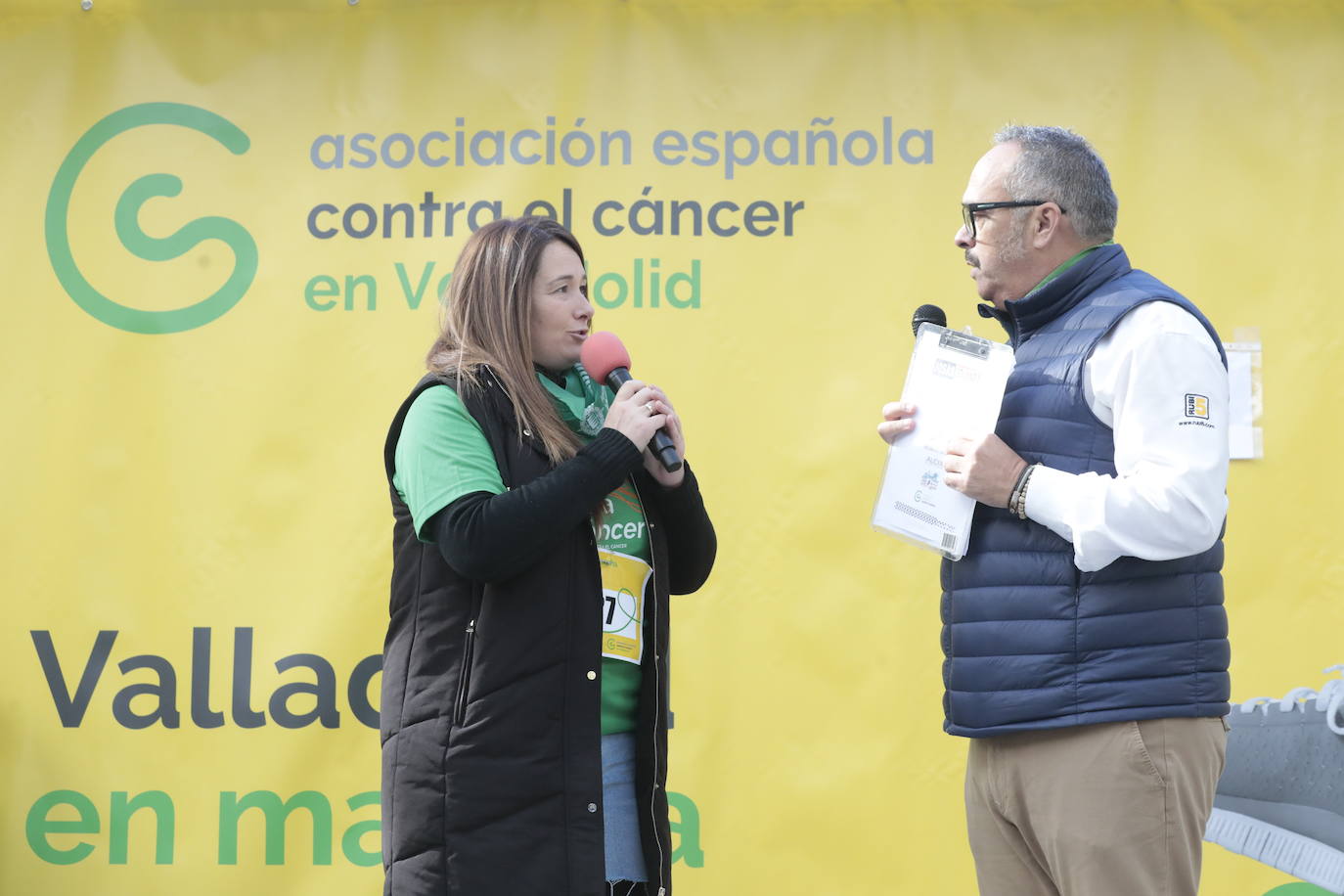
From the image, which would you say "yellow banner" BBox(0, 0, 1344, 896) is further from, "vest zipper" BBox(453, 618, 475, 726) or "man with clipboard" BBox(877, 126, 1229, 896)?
"vest zipper" BBox(453, 618, 475, 726)

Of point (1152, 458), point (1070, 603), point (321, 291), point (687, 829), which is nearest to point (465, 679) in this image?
point (1070, 603)

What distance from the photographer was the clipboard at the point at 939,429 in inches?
81.0

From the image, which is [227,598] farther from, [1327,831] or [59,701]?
[1327,831]

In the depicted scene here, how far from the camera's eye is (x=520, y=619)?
1950 millimetres

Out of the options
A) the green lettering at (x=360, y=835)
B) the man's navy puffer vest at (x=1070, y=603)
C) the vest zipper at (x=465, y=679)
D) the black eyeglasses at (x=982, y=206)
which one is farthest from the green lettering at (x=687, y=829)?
the black eyeglasses at (x=982, y=206)

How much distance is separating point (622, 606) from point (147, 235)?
2.17m

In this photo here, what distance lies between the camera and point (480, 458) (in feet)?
6.49

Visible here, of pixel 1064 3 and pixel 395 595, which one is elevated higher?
pixel 1064 3

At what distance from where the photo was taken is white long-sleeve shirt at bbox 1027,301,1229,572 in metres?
1.85

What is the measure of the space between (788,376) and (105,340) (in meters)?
1.86

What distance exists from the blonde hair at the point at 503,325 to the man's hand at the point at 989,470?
0.62 m

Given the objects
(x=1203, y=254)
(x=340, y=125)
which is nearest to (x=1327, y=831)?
(x=1203, y=254)

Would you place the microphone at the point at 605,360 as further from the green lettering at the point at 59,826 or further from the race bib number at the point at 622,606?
the green lettering at the point at 59,826

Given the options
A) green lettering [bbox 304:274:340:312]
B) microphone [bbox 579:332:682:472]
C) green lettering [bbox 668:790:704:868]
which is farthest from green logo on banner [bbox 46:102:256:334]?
green lettering [bbox 668:790:704:868]
